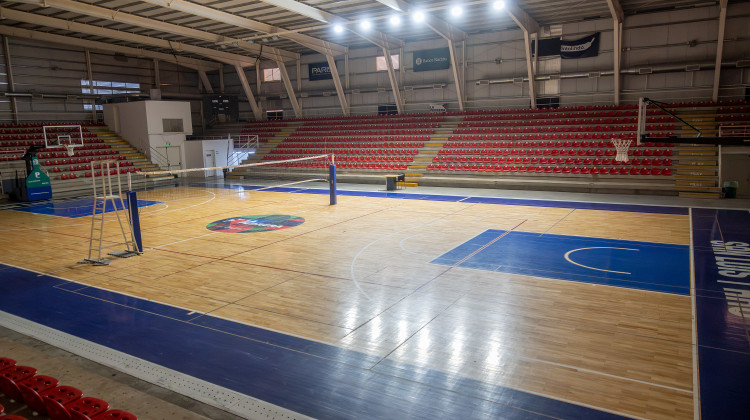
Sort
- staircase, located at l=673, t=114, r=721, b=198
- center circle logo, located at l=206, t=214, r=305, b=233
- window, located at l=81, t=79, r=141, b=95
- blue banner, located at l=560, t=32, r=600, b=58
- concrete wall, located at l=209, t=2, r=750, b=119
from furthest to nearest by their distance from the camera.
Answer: window, located at l=81, t=79, r=141, b=95 < blue banner, located at l=560, t=32, r=600, b=58 < concrete wall, located at l=209, t=2, r=750, b=119 < staircase, located at l=673, t=114, r=721, b=198 < center circle logo, located at l=206, t=214, r=305, b=233

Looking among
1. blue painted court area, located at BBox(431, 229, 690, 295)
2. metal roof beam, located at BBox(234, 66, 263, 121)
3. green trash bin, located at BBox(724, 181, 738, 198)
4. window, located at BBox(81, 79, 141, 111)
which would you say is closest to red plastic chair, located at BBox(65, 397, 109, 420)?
blue painted court area, located at BBox(431, 229, 690, 295)

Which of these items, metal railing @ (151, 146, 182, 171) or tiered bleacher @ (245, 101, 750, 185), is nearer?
tiered bleacher @ (245, 101, 750, 185)

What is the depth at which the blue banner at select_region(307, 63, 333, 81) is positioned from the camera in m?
30.2

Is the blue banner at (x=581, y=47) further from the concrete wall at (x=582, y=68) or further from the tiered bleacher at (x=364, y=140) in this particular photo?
the tiered bleacher at (x=364, y=140)

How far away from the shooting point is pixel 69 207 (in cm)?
1770

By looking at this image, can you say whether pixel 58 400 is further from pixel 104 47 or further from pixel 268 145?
pixel 104 47

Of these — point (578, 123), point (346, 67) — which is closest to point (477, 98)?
point (578, 123)

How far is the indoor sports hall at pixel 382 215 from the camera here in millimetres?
4957

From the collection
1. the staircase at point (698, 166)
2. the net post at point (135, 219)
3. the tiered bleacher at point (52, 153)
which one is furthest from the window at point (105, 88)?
the staircase at point (698, 166)

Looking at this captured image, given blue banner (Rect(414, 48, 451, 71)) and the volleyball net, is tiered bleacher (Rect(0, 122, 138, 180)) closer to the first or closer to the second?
the volleyball net

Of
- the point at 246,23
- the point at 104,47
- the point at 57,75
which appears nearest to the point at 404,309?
the point at 246,23

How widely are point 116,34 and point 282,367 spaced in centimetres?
2435

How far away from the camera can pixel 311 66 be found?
30.8 m

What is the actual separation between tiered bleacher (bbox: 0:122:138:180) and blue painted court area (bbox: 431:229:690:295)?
19.2 metres
